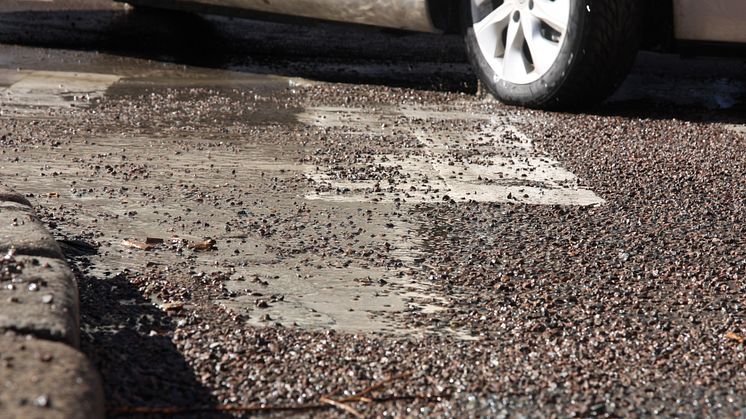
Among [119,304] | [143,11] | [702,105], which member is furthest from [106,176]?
[143,11]

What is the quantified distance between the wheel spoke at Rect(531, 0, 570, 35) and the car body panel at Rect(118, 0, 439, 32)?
0.71m

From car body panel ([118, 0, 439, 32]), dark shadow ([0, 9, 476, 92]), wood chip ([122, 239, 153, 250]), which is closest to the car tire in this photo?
car body panel ([118, 0, 439, 32])

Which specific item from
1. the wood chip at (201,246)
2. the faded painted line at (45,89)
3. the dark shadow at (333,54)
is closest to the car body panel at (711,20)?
the dark shadow at (333,54)

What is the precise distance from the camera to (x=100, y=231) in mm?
3588

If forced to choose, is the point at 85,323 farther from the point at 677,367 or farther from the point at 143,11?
the point at 143,11

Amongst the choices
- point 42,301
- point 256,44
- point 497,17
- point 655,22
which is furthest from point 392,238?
point 256,44

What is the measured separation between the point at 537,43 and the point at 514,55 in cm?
21

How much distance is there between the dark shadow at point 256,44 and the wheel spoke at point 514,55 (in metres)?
0.86

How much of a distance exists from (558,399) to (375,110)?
12.2 feet

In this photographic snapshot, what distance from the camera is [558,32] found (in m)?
5.90

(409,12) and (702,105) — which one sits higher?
(409,12)

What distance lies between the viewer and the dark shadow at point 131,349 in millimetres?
2334

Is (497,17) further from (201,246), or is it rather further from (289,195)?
(201,246)

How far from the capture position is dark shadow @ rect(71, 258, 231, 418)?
91.9 inches
